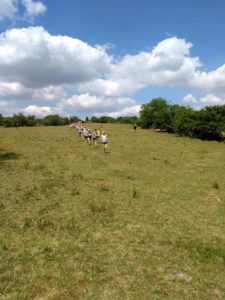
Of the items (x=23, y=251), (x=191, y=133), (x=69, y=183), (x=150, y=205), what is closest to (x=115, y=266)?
(x=23, y=251)

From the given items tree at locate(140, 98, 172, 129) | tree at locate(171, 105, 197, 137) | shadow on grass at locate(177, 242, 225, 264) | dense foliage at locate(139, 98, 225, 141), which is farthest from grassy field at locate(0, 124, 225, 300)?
tree at locate(140, 98, 172, 129)

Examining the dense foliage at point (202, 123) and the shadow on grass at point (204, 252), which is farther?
the dense foliage at point (202, 123)

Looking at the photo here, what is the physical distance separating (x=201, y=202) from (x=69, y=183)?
287 inches

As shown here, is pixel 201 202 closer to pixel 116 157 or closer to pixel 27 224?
pixel 27 224

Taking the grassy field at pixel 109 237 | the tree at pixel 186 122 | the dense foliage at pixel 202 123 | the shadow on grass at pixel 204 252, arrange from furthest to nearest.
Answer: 1. the tree at pixel 186 122
2. the dense foliage at pixel 202 123
3. the shadow on grass at pixel 204 252
4. the grassy field at pixel 109 237

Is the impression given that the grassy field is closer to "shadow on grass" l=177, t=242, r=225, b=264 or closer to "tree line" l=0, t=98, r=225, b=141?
"shadow on grass" l=177, t=242, r=225, b=264

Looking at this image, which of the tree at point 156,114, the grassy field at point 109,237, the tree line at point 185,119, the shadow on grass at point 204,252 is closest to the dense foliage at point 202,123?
the tree line at point 185,119

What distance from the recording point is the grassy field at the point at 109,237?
8422mm

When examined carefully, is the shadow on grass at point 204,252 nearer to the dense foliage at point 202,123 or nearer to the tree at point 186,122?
the dense foliage at point 202,123

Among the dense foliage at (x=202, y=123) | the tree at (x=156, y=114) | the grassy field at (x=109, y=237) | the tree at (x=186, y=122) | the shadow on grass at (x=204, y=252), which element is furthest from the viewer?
the tree at (x=156, y=114)

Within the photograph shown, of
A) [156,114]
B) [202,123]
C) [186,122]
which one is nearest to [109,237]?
[202,123]

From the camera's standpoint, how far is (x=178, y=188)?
20.0 metres

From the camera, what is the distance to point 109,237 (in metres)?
11.6

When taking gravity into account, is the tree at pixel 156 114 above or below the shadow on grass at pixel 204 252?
above
